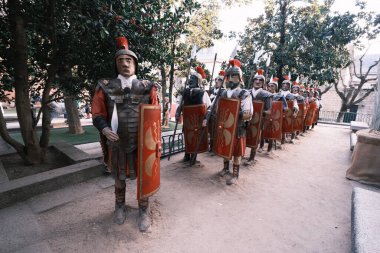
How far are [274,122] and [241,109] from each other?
2423 mm

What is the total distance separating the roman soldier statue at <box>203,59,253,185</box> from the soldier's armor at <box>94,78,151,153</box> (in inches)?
65.3

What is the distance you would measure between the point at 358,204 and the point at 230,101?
2158 millimetres

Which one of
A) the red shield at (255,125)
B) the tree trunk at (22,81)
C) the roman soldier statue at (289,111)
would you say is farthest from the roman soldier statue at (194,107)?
the roman soldier statue at (289,111)

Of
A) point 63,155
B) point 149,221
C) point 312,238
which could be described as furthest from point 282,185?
point 63,155

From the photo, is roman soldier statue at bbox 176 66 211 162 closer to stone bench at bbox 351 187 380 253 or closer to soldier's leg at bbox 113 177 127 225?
soldier's leg at bbox 113 177 127 225

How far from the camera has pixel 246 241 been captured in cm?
223

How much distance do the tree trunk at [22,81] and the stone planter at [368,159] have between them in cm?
599

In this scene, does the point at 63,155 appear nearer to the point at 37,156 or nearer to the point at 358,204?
the point at 37,156

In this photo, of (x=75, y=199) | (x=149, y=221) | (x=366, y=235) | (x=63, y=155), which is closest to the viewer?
(x=366, y=235)

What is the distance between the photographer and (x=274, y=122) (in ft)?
17.9

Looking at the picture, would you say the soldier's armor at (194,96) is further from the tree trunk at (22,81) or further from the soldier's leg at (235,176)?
the tree trunk at (22,81)

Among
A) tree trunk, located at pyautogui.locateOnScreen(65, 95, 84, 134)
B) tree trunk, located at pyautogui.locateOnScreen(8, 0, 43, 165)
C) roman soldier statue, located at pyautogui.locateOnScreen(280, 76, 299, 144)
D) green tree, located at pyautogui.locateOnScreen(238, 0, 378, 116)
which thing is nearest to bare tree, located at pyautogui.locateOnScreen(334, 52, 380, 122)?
green tree, located at pyautogui.locateOnScreen(238, 0, 378, 116)

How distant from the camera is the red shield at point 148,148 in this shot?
210cm

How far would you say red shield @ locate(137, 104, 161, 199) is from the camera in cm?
210
